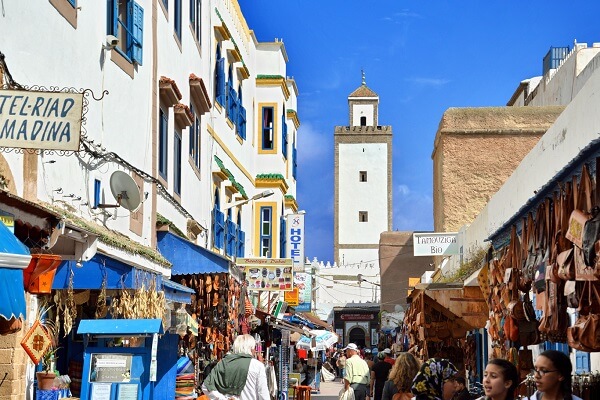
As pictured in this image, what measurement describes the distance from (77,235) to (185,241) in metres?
6.05

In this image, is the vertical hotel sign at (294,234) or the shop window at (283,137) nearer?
the shop window at (283,137)

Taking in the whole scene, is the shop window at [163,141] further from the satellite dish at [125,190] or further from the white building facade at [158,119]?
the satellite dish at [125,190]

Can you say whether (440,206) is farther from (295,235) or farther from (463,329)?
(463,329)

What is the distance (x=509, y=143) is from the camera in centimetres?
2764

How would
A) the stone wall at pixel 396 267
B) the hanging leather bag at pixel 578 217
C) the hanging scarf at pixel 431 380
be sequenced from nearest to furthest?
1. the hanging leather bag at pixel 578 217
2. the hanging scarf at pixel 431 380
3. the stone wall at pixel 396 267

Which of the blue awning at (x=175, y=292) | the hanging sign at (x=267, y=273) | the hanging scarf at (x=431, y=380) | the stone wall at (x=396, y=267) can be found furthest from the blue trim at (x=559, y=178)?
the stone wall at (x=396, y=267)

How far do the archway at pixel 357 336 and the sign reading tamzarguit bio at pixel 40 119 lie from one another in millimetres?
68870

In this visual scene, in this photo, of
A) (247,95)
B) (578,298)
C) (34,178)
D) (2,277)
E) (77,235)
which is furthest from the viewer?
(247,95)

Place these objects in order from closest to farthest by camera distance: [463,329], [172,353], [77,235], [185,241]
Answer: [77,235]
[172,353]
[185,241]
[463,329]

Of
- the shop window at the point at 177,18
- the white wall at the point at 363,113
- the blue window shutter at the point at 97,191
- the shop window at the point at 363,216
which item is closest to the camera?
the blue window shutter at the point at 97,191

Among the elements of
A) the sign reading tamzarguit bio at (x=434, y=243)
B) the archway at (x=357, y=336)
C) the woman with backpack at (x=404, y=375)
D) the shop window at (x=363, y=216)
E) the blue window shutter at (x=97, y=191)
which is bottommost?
the archway at (x=357, y=336)

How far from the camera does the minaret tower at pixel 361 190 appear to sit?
86.8 m

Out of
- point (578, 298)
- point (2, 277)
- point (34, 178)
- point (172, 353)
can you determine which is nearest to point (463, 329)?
point (172, 353)

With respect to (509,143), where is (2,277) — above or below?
below
